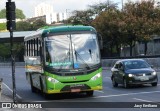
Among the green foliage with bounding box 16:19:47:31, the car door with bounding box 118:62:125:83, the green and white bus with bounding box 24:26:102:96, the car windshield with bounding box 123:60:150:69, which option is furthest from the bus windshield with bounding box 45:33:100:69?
the green foliage with bounding box 16:19:47:31

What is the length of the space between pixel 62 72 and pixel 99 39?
2318 millimetres

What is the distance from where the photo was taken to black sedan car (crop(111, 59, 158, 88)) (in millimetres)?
23812

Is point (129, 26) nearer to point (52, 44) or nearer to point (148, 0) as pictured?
point (148, 0)

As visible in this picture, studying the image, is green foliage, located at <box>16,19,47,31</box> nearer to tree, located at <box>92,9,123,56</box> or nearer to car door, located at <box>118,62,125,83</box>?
tree, located at <box>92,9,123,56</box>

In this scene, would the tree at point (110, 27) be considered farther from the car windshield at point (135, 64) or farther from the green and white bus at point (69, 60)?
the green and white bus at point (69, 60)

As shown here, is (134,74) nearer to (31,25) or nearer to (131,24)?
(131,24)

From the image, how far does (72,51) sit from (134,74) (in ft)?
19.0

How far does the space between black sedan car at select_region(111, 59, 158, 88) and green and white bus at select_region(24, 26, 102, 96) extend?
4798mm

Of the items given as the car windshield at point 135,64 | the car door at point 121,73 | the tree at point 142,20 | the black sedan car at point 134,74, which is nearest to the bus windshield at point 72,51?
the black sedan car at point 134,74

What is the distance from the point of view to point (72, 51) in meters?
19.1

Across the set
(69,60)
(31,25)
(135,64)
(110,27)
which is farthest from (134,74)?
(31,25)

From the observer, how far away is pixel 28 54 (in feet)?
77.6

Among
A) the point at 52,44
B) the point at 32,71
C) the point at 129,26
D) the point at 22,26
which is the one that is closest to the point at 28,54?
the point at 32,71

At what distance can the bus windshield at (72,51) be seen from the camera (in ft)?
62.2
